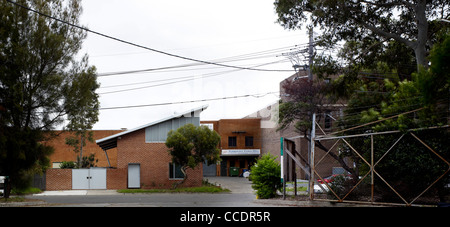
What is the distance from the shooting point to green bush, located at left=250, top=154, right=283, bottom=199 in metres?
23.5

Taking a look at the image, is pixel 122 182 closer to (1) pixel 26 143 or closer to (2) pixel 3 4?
(1) pixel 26 143

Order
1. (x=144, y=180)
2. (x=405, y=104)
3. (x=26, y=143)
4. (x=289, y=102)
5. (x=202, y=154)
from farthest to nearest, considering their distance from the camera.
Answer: (x=144, y=180) → (x=202, y=154) → (x=289, y=102) → (x=26, y=143) → (x=405, y=104)

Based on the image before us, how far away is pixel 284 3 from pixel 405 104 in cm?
694

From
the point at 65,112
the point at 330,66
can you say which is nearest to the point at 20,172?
the point at 65,112

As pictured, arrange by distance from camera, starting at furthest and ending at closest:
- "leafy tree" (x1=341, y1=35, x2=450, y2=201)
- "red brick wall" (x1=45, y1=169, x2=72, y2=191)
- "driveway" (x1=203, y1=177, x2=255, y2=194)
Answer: "red brick wall" (x1=45, y1=169, x2=72, y2=191)
"driveway" (x1=203, y1=177, x2=255, y2=194)
"leafy tree" (x1=341, y1=35, x2=450, y2=201)

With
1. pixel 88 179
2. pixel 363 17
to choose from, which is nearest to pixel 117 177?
pixel 88 179

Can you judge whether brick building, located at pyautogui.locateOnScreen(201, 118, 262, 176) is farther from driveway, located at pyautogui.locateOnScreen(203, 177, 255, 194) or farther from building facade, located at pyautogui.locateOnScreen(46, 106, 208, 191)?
building facade, located at pyautogui.locateOnScreen(46, 106, 208, 191)

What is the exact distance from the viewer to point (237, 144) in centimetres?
6219

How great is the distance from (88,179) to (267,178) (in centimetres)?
1917

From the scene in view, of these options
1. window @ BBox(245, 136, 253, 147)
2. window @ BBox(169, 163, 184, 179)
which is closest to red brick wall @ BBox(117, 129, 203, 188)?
window @ BBox(169, 163, 184, 179)

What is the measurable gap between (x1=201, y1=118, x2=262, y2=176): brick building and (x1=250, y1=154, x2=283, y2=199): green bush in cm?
3729

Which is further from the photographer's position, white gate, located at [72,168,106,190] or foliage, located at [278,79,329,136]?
white gate, located at [72,168,106,190]

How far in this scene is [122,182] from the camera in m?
37.7

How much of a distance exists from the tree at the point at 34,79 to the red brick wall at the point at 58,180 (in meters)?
13.7
